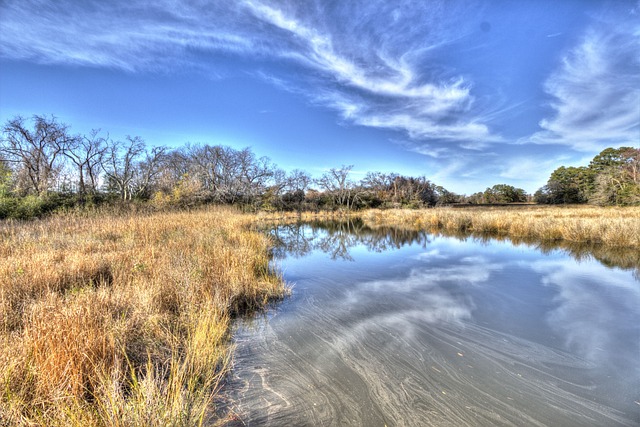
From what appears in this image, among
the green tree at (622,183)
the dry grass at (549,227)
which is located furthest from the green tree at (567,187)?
Result: the dry grass at (549,227)

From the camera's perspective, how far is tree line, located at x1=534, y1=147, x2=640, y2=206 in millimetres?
26359

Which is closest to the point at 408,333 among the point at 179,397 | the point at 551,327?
the point at 551,327

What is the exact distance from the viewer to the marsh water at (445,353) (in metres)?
2.33

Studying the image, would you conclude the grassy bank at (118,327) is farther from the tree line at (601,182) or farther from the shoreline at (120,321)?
the tree line at (601,182)

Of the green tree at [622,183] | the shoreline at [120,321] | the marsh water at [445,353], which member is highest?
the green tree at [622,183]

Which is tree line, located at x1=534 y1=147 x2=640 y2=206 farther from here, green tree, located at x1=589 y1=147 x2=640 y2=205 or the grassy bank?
the grassy bank

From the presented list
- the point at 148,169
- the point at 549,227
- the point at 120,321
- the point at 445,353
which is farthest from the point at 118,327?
the point at 148,169

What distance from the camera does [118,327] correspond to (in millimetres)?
2662

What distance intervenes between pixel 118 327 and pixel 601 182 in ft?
141

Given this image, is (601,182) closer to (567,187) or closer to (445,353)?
(567,187)

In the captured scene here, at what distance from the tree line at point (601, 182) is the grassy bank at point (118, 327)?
34938 millimetres

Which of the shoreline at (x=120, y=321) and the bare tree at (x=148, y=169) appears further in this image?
the bare tree at (x=148, y=169)

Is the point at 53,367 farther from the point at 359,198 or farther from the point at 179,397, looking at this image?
the point at 359,198

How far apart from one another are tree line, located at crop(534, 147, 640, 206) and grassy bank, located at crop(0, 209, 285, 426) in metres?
34.9
